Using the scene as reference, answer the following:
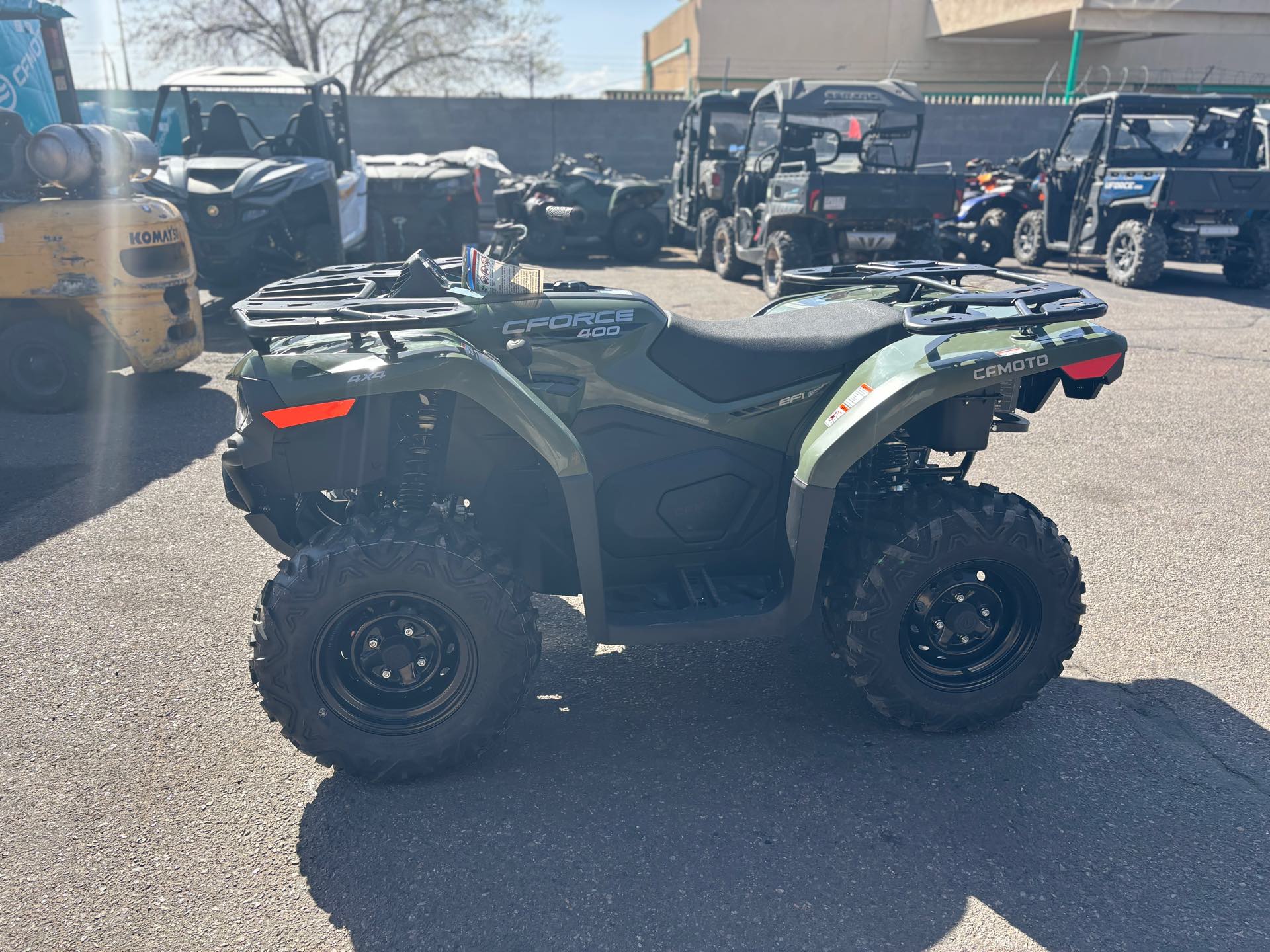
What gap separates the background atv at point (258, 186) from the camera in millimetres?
9367

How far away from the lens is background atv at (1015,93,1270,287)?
11609 mm

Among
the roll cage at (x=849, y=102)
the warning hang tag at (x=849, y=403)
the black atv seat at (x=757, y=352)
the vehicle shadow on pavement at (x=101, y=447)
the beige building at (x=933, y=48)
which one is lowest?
the vehicle shadow on pavement at (x=101, y=447)

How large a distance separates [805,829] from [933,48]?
35930 millimetres

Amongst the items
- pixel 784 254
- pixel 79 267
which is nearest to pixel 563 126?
pixel 784 254

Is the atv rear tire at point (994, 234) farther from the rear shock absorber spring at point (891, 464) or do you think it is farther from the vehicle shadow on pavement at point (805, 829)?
the vehicle shadow on pavement at point (805, 829)

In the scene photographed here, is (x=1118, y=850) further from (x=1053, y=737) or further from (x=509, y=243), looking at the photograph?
(x=509, y=243)

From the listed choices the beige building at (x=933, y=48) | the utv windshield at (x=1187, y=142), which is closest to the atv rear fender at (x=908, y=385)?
the utv windshield at (x=1187, y=142)

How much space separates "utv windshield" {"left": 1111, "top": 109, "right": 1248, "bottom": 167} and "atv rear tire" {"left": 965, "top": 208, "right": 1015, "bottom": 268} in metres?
1.92

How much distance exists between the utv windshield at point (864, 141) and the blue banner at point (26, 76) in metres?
9.46

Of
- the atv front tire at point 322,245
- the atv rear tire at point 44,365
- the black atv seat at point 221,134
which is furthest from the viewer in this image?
the black atv seat at point 221,134

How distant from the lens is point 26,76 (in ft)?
40.7

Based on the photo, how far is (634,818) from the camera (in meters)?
2.76

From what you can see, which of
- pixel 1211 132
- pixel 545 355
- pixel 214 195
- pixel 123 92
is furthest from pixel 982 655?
pixel 123 92

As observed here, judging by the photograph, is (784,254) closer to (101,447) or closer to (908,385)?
(101,447)
